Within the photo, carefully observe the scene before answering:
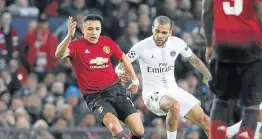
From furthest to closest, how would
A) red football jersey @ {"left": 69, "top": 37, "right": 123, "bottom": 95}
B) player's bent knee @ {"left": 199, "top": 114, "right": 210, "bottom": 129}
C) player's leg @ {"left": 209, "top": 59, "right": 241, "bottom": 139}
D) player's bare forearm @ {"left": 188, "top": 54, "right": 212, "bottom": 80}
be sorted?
player's bent knee @ {"left": 199, "top": 114, "right": 210, "bottom": 129} → player's bare forearm @ {"left": 188, "top": 54, "right": 212, "bottom": 80} → red football jersey @ {"left": 69, "top": 37, "right": 123, "bottom": 95} → player's leg @ {"left": 209, "top": 59, "right": 241, "bottom": 139}

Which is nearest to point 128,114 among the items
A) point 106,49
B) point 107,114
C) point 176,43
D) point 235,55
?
point 107,114

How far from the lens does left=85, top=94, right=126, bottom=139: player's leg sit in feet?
50.9

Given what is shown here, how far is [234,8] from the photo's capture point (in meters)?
12.2

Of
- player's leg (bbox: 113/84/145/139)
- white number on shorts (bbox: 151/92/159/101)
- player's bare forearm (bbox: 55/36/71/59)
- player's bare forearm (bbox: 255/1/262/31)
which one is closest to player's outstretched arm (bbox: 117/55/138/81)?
player's leg (bbox: 113/84/145/139)

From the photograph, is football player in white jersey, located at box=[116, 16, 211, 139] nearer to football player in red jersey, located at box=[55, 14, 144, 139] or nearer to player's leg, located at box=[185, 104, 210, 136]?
player's leg, located at box=[185, 104, 210, 136]

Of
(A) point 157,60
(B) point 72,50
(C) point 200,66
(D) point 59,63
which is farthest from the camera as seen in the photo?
(D) point 59,63

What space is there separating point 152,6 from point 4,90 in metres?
4.93

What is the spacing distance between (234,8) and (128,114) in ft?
13.7

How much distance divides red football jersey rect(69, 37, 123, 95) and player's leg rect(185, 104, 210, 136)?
1366mm

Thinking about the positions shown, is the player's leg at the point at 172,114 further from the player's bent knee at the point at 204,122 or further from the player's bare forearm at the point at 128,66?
the player's bare forearm at the point at 128,66

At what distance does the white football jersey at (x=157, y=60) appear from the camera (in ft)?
55.3

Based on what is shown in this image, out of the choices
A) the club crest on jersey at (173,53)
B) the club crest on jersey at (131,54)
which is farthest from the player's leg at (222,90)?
the club crest on jersey at (173,53)

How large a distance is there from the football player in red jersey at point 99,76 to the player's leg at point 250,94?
373 centimetres

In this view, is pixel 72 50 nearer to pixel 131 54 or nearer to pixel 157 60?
pixel 131 54
